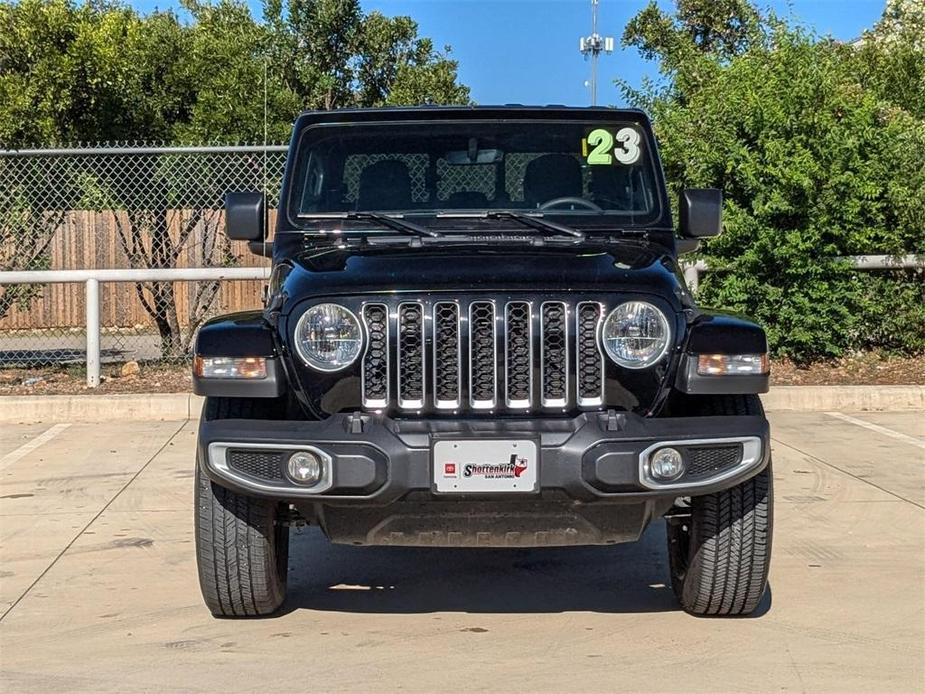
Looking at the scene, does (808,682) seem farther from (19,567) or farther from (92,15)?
(92,15)

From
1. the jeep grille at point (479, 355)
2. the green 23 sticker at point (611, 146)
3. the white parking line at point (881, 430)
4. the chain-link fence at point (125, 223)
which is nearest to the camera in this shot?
the jeep grille at point (479, 355)

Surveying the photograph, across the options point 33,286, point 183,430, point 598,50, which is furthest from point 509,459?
point 598,50

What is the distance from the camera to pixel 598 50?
95.5 feet

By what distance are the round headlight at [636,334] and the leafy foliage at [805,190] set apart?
645 centimetres

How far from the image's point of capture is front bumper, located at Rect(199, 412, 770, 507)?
A: 427 cm

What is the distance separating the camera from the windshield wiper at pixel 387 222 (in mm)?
5253

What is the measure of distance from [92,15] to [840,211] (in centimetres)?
681

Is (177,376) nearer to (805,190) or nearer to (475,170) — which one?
(805,190)

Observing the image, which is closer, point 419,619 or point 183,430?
point 419,619

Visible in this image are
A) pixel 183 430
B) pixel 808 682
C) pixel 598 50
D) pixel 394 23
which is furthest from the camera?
pixel 598 50

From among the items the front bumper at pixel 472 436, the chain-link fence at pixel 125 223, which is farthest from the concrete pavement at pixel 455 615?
the chain-link fence at pixel 125 223

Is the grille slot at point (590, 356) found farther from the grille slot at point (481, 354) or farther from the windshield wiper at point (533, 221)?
the windshield wiper at point (533, 221)

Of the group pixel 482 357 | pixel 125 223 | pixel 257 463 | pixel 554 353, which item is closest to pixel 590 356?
pixel 554 353

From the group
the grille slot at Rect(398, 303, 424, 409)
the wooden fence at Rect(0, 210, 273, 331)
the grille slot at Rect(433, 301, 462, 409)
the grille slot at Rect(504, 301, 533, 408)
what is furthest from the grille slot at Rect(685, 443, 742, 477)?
the wooden fence at Rect(0, 210, 273, 331)
